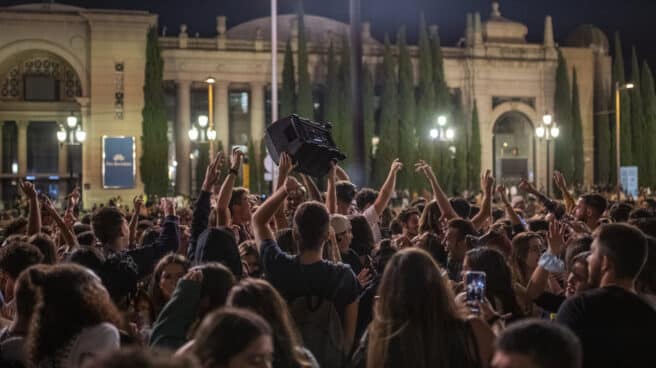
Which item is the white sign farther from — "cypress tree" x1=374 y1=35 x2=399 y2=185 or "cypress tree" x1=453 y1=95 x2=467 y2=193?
"cypress tree" x1=374 y1=35 x2=399 y2=185

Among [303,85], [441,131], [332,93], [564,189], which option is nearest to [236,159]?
[564,189]

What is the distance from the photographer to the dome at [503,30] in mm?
55562

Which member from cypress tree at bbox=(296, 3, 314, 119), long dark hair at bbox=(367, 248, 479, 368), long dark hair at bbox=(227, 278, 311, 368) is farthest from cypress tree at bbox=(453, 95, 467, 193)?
long dark hair at bbox=(227, 278, 311, 368)

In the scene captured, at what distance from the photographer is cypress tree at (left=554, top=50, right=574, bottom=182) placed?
52594 mm

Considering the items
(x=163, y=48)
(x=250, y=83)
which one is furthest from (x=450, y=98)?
(x=163, y=48)

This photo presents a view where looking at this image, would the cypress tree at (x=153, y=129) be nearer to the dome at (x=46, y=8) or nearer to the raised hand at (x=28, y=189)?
the dome at (x=46, y=8)

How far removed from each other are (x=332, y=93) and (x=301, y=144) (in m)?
41.0

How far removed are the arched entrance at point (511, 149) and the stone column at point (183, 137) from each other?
21200 mm

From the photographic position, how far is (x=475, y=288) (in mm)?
4137

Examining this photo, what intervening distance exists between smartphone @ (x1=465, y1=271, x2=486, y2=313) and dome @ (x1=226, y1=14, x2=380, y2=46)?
51938 mm

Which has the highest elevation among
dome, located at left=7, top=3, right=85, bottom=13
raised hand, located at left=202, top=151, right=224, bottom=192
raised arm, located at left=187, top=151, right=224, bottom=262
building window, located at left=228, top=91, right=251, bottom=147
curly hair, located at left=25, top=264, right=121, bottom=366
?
dome, located at left=7, top=3, right=85, bottom=13

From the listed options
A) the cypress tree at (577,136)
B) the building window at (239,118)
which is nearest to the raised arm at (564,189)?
the building window at (239,118)

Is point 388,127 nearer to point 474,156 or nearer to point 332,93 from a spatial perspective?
point 332,93

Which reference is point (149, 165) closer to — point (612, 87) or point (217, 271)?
point (612, 87)
